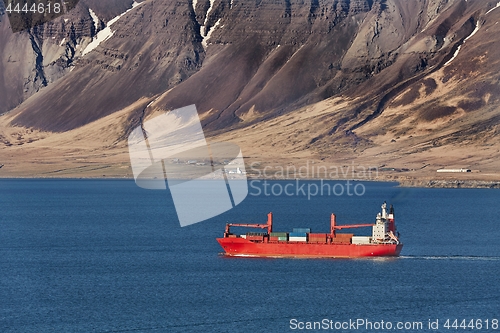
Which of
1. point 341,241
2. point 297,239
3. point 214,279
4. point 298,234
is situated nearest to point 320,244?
point 341,241

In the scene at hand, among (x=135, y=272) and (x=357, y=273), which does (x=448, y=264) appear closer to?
(x=357, y=273)

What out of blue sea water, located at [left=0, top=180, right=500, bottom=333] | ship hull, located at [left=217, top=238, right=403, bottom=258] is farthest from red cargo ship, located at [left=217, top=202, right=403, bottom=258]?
blue sea water, located at [left=0, top=180, right=500, bottom=333]

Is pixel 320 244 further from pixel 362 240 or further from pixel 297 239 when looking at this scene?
pixel 362 240

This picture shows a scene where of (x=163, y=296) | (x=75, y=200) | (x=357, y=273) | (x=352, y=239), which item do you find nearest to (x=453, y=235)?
(x=352, y=239)

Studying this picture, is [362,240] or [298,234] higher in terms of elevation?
[298,234]

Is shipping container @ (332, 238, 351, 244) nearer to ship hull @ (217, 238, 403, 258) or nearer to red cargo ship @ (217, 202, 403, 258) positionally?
red cargo ship @ (217, 202, 403, 258)

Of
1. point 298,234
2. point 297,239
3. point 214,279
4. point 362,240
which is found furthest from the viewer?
point 298,234

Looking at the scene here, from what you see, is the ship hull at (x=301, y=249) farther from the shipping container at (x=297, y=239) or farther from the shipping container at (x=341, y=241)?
the shipping container at (x=341, y=241)
